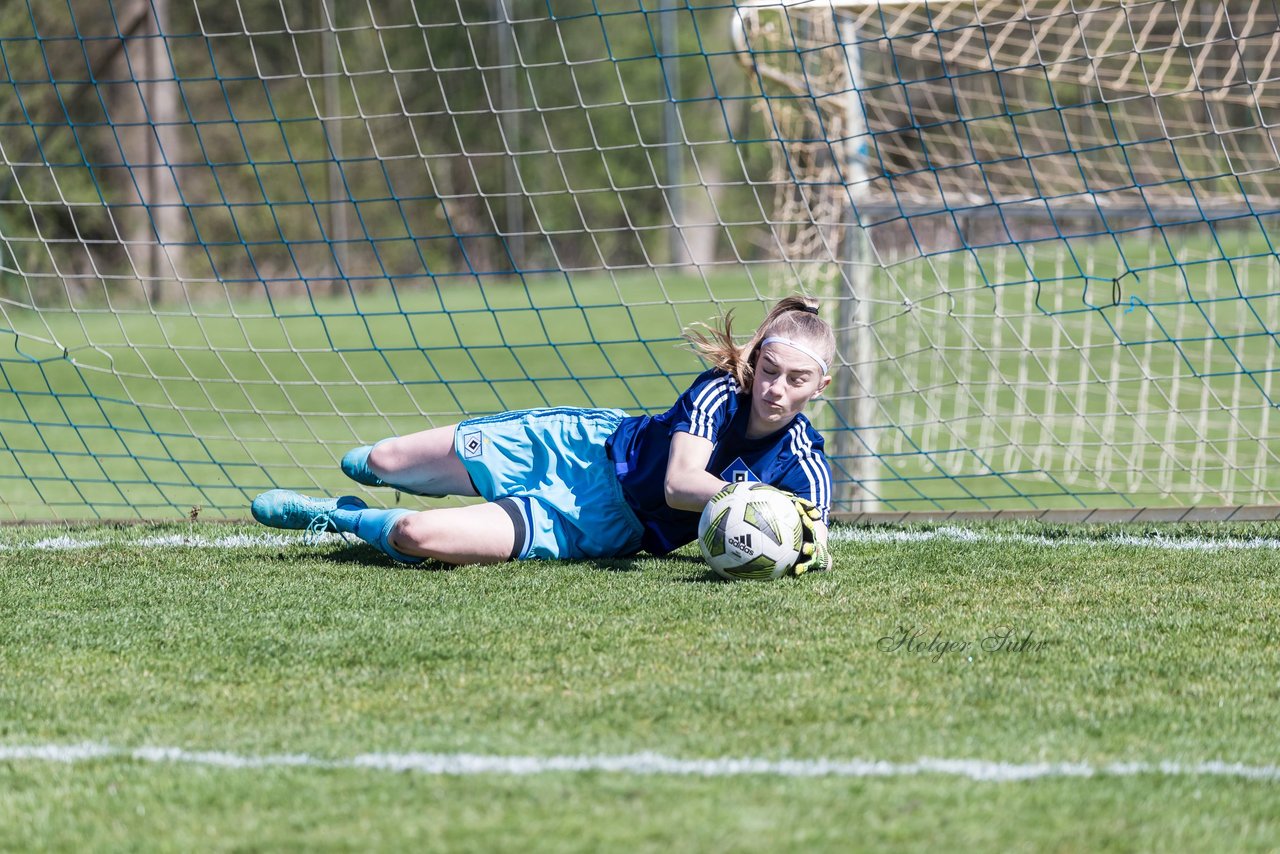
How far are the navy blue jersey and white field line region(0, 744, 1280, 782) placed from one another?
161 cm

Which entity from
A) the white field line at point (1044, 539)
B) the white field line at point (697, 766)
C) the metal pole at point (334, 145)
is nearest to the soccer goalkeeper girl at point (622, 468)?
the white field line at point (1044, 539)

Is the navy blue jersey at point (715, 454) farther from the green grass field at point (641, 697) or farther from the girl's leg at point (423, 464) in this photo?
the girl's leg at point (423, 464)

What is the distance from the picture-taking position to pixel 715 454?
409 cm

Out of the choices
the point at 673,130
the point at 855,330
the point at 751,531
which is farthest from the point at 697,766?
the point at 673,130

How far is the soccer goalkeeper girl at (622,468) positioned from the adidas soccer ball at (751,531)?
62mm

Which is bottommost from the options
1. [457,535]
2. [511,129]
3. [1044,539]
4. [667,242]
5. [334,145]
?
[667,242]

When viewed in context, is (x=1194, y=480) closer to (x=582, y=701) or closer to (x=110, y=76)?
(x=582, y=701)

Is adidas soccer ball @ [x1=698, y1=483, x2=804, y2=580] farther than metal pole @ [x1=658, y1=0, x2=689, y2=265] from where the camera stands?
No

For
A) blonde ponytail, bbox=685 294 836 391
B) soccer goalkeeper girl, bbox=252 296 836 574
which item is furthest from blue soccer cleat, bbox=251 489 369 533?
blonde ponytail, bbox=685 294 836 391

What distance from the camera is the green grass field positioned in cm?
215

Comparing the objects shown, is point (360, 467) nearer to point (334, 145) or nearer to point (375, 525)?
point (375, 525)

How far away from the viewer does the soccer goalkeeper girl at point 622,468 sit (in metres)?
3.90

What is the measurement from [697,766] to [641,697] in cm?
40

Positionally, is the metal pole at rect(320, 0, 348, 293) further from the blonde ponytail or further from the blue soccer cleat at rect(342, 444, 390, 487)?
the blonde ponytail
